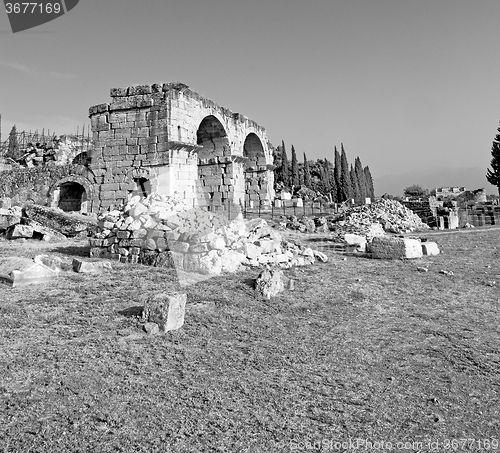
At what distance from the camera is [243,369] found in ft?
12.3

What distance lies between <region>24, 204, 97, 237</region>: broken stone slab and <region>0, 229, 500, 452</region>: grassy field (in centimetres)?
615

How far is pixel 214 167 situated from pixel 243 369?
672 inches

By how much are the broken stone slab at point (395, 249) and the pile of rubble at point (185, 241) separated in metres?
1.65

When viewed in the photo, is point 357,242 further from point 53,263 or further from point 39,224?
point 39,224

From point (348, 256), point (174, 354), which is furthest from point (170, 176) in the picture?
point (174, 354)

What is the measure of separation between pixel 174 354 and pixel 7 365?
4.80 ft

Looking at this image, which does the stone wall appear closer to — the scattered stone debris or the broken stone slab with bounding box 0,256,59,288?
the broken stone slab with bounding box 0,256,59,288

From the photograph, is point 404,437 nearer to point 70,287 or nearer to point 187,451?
point 187,451

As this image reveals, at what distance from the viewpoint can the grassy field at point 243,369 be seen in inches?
109

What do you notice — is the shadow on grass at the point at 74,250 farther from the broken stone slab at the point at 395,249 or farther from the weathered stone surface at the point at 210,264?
the broken stone slab at the point at 395,249

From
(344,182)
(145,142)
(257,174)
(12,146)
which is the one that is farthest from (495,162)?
(12,146)

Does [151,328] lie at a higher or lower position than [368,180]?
lower

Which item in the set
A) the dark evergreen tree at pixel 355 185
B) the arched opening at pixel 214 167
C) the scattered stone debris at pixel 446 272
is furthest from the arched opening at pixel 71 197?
the dark evergreen tree at pixel 355 185

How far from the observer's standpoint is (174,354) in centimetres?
392
